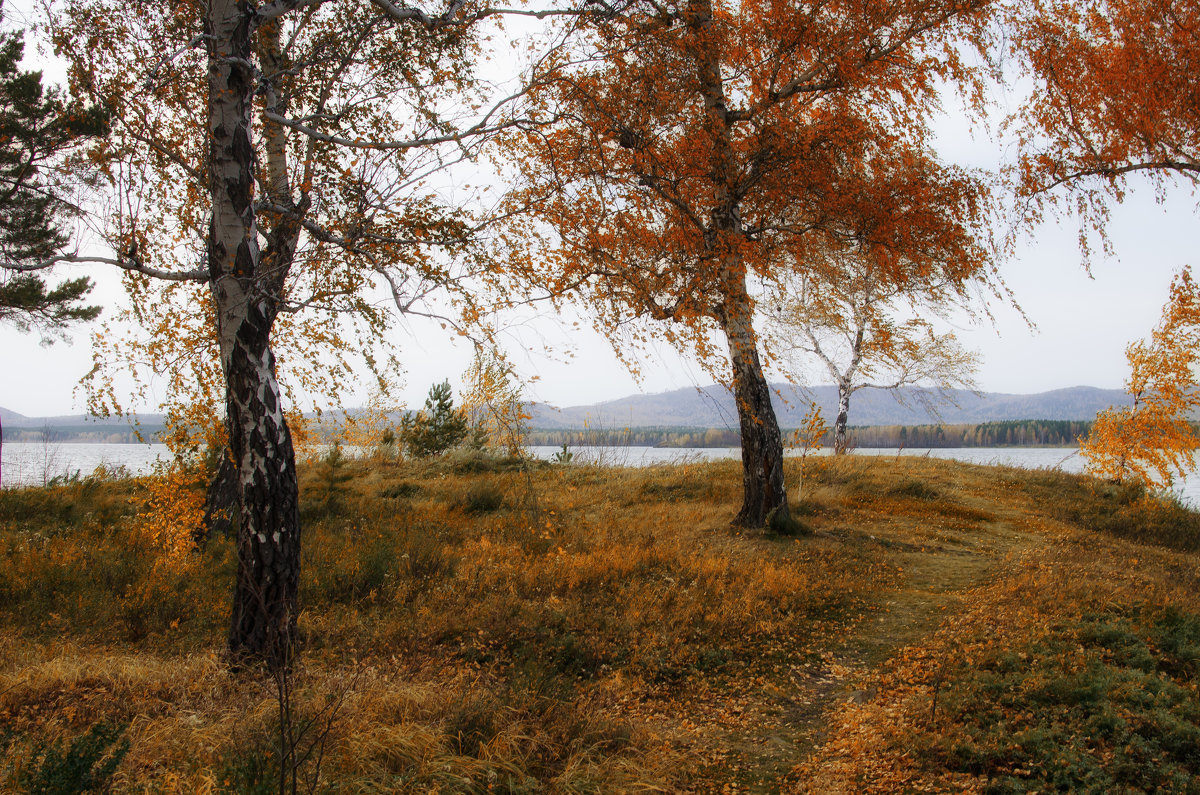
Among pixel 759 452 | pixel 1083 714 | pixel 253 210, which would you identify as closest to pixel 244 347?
pixel 253 210

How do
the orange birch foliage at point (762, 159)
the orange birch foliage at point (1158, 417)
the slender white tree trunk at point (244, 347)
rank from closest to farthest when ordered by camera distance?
the slender white tree trunk at point (244, 347) → the orange birch foliage at point (762, 159) → the orange birch foliage at point (1158, 417)

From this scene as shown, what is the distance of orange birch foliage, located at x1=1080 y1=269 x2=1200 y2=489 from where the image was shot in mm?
14453

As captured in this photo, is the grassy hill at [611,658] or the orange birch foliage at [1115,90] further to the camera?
the orange birch foliage at [1115,90]

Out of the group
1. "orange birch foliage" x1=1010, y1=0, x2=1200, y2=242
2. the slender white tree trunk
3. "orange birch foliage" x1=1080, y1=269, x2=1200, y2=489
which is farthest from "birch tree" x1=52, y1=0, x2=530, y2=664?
"orange birch foliage" x1=1080, y1=269, x2=1200, y2=489

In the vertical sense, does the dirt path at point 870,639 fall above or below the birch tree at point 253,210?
below

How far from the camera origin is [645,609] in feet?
21.3

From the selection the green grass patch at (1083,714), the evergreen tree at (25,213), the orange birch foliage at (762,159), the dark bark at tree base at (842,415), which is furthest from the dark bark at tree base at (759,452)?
the dark bark at tree base at (842,415)

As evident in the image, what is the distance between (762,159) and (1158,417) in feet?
40.3

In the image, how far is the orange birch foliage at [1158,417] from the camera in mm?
14453

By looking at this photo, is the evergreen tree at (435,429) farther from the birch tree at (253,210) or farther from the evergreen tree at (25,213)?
the birch tree at (253,210)

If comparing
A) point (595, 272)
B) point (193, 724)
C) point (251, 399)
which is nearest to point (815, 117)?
point (595, 272)

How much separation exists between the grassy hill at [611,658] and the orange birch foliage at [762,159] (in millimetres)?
3074

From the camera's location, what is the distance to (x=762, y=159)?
9609mm

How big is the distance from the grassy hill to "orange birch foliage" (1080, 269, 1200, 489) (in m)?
4.57
